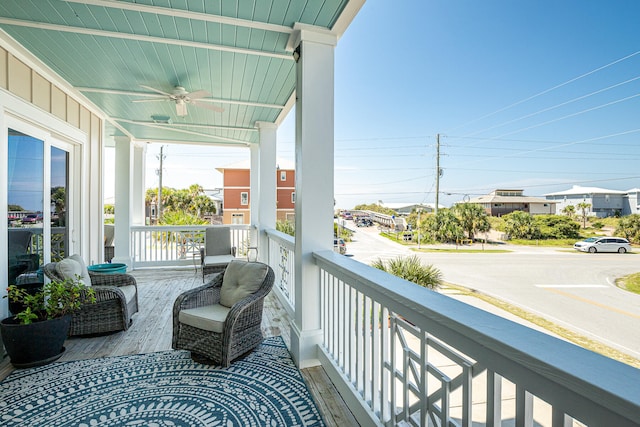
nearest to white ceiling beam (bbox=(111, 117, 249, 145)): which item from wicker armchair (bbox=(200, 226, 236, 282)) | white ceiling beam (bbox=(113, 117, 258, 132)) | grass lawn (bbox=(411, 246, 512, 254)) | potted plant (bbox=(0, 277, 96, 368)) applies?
white ceiling beam (bbox=(113, 117, 258, 132))

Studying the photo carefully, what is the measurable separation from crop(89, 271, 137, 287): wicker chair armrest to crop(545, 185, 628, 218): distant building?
4.21m

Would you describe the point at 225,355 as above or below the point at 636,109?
below

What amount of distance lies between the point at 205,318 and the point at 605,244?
2632mm

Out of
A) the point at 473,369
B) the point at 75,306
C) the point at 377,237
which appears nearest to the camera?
the point at 473,369

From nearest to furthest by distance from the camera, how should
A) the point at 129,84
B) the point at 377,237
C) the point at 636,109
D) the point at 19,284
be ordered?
the point at 636,109
the point at 377,237
the point at 19,284
the point at 129,84

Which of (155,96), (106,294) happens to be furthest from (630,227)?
(155,96)

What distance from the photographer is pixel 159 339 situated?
3291 mm

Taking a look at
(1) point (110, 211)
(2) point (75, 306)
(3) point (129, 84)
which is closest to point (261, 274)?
(2) point (75, 306)

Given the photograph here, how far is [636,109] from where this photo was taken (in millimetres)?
1239

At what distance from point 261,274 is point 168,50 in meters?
2.26

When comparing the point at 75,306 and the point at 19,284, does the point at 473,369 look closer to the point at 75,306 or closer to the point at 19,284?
the point at 75,306

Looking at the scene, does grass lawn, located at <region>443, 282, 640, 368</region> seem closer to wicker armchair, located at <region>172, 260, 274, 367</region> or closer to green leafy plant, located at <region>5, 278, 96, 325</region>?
wicker armchair, located at <region>172, 260, 274, 367</region>

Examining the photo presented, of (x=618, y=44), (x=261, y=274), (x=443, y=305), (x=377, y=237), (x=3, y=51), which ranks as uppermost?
(x=3, y=51)

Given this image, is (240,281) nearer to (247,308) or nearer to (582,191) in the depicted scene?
(247,308)
